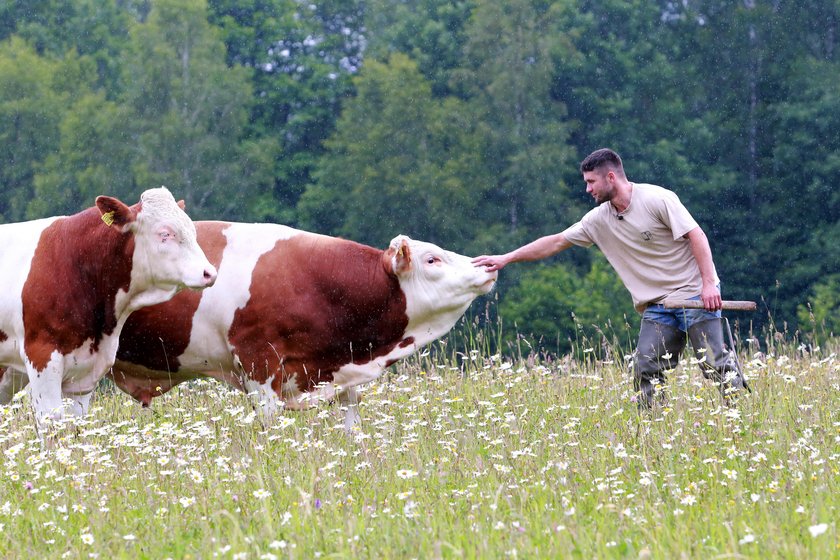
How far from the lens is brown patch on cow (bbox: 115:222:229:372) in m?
8.30

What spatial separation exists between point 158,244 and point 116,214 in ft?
1.01

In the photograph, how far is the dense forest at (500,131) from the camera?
3956 centimetres

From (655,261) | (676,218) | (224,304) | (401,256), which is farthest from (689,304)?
(224,304)

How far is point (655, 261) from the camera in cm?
793

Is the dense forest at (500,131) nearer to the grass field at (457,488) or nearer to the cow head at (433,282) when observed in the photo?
the cow head at (433,282)

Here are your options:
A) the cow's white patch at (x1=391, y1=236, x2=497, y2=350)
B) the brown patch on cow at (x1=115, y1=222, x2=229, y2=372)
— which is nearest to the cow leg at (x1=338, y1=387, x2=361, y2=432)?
the cow's white patch at (x1=391, y1=236, x2=497, y2=350)

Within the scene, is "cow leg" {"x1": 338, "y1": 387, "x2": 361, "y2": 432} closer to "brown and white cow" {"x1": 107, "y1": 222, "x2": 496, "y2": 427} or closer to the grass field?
"brown and white cow" {"x1": 107, "y1": 222, "x2": 496, "y2": 427}

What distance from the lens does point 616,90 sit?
144 feet

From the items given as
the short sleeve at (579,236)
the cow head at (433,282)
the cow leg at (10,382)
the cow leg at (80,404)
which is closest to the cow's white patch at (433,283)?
the cow head at (433,282)

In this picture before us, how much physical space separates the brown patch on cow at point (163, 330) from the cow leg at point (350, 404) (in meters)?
1.07

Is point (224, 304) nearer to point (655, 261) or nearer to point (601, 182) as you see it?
point (601, 182)

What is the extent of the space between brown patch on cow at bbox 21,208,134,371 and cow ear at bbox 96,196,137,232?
0.26 feet

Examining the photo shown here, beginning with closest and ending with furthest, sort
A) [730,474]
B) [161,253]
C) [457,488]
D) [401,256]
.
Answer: [730,474] → [457,488] → [161,253] → [401,256]

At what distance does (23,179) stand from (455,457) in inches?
1655
